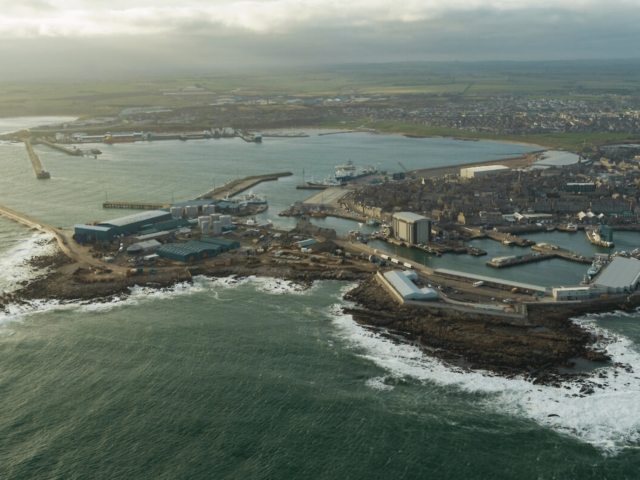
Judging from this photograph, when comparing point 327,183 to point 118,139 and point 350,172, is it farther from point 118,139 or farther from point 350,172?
point 118,139

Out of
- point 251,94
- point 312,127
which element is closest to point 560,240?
point 312,127

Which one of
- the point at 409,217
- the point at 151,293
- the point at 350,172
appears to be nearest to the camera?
the point at 151,293

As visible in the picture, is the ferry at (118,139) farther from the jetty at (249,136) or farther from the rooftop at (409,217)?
the rooftop at (409,217)

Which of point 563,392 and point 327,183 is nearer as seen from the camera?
point 563,392

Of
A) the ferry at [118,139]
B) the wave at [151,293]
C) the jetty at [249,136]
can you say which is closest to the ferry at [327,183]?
the wave at [151,293]

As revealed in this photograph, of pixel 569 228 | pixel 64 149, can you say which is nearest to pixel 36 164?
pixel 64 149

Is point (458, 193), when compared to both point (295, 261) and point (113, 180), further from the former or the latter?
point (113, 180)

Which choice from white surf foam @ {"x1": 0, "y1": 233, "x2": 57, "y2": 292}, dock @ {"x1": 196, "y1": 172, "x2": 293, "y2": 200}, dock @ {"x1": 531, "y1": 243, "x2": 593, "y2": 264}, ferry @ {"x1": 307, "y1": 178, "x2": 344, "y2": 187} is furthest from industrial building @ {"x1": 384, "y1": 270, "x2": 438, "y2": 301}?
ferry @ {"x1": 307, "y1": 178, "x2": 344, "y2": 187}

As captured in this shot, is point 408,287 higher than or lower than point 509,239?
higher
